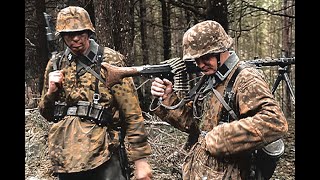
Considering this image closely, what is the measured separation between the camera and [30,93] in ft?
13.9

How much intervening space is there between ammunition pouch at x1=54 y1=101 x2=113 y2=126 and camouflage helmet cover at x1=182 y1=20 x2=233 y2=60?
1.92 ft

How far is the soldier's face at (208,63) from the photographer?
2.11 metres

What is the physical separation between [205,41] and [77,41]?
710mm

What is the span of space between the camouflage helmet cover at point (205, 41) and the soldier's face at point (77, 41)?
60 cm

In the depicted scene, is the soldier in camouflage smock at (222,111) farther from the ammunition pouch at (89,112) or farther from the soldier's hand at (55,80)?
the soldier's hand at (55,80)

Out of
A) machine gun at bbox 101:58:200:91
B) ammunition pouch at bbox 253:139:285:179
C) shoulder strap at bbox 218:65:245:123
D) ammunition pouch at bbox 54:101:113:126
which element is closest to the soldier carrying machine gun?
machine gun at bbox 101:58:200:91

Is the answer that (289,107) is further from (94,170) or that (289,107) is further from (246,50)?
(94,170)

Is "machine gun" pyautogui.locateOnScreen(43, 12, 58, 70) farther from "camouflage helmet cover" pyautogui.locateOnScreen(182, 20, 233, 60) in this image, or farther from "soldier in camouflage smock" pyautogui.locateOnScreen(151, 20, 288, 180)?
"camouflage helmet cover" pyautogui.locateOnScreen(182, 20, 233, 60)

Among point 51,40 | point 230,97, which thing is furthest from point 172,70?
point 51,40

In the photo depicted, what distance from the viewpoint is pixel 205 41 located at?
2.08m

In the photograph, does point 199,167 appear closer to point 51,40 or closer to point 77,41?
point 77,41

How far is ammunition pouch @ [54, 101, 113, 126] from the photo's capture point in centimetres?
246


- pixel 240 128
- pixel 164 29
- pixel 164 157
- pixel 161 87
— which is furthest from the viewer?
pixel 164 29
